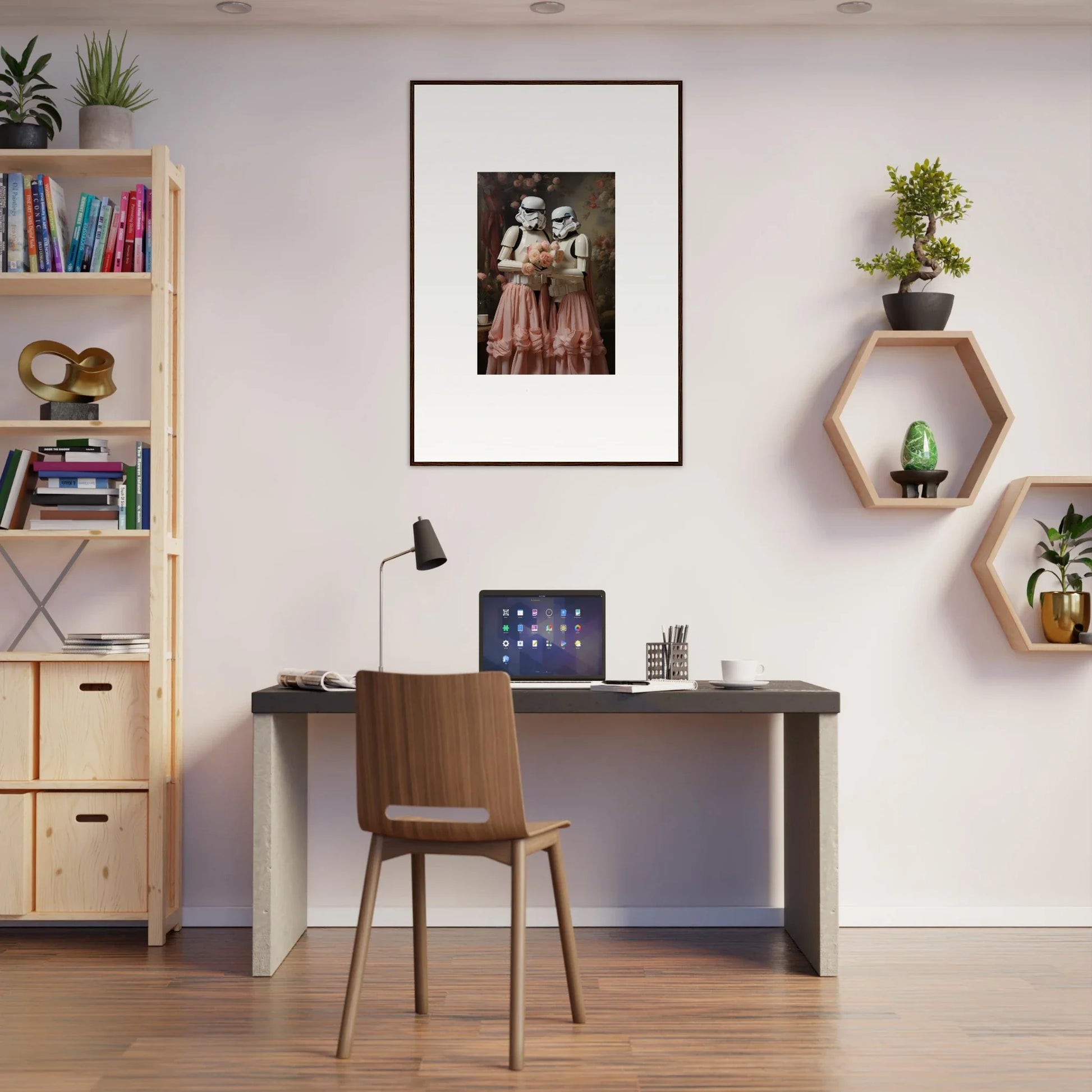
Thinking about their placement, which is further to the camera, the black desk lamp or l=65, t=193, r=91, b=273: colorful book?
l=65, t=193, r=91, b=273: colorful book

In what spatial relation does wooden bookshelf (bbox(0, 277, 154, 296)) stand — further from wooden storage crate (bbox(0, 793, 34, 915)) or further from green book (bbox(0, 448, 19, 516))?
wooden storage crate (bbox(0, 793, 34, 915))

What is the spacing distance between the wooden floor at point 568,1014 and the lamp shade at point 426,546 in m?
1.13

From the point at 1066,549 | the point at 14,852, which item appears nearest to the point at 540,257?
the point at 1066,549

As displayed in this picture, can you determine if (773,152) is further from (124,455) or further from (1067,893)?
(1067,893)

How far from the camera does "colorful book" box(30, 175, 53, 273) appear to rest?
11.4 feet

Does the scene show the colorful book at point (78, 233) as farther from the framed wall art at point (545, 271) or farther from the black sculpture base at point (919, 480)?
the black sculpture base at point (919, 480)

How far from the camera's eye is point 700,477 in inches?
145

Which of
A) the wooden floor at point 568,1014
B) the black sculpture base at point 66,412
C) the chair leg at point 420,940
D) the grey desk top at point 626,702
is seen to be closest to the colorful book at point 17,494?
the black sculpture base at point 66,412

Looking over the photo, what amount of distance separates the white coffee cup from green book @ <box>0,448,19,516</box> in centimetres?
222

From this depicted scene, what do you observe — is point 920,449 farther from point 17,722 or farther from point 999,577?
point 17,722

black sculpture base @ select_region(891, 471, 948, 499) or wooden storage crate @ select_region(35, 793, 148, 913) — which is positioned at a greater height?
black sculpture base @ select_region(891, 471, 948, 499)

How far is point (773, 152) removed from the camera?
3.70m

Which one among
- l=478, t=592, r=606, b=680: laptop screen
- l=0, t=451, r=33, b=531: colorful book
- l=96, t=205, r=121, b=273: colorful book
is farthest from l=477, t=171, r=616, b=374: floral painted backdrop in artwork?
l=0, t=451, r=33, b=531: colorful book

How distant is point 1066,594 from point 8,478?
10.8ft
